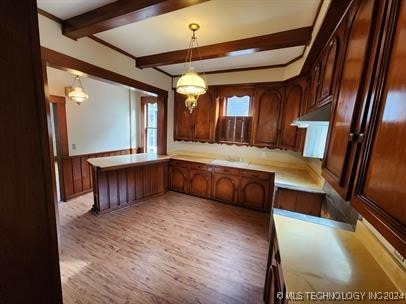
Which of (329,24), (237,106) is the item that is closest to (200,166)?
(237,106)

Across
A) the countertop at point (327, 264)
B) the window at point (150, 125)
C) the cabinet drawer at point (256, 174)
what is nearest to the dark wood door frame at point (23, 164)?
the countertop at point (327, 264)

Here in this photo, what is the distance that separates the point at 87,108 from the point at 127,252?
11.1ft

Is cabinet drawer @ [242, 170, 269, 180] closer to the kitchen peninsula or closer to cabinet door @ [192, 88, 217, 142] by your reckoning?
cabinet door @ [192, 88, 217, 142]

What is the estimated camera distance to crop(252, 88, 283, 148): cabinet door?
3371 millimetres

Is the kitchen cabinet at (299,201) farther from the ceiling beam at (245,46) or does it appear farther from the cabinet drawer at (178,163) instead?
the cabinet drawer at (178,163)

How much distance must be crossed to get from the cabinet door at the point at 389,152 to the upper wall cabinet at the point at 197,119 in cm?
327

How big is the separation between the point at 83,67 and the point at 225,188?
3088 millimetres

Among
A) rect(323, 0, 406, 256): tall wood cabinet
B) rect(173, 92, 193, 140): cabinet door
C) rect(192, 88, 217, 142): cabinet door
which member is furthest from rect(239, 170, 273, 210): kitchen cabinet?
rect(323, 0, 406, 256): tall wood cabinet

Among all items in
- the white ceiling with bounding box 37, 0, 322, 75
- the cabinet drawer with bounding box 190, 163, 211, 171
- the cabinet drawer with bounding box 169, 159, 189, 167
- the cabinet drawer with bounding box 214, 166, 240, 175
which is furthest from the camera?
the cabinet drawer with bounding box 169, 159, 189, 167

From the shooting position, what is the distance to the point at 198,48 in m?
2.70

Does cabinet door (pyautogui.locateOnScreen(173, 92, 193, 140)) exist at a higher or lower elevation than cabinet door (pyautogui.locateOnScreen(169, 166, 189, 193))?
higher

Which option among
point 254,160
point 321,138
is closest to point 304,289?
point 321,138

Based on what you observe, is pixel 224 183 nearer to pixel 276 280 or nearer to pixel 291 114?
pixel 291 114

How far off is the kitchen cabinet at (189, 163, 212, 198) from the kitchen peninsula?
677 millimetres
